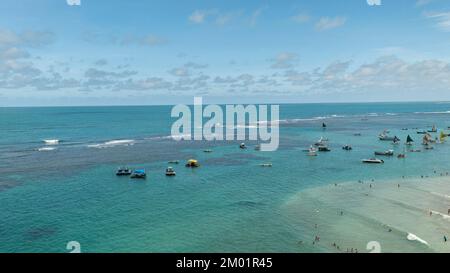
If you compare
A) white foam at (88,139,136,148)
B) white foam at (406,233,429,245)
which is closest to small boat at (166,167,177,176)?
white foam at (406,233,429,245)

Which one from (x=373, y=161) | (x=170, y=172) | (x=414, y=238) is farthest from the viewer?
(x=373, y=161)

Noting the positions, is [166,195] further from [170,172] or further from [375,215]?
[375,215]

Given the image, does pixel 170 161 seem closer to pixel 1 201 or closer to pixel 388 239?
pixel 1 201

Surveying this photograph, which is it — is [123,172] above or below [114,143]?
below

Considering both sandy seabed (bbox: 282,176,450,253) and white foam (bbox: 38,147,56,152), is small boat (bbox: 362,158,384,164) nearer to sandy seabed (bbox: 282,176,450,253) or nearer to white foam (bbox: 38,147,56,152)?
sandy seabed (bbox: 282,176,450,253)

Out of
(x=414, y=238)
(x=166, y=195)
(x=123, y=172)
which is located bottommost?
(x=414, y=238)

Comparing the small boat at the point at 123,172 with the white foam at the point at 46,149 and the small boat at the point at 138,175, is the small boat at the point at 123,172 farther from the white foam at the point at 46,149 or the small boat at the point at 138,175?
the white foam at the point at 46,149

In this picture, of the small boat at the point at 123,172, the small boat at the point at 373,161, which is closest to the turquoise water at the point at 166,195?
the small boat at the point at 123,172

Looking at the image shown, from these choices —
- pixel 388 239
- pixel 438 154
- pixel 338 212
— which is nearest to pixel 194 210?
pixel 338 212

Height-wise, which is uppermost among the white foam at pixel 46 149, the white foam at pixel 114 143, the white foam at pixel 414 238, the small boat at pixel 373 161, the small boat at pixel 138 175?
the white foam at pixel 114 143

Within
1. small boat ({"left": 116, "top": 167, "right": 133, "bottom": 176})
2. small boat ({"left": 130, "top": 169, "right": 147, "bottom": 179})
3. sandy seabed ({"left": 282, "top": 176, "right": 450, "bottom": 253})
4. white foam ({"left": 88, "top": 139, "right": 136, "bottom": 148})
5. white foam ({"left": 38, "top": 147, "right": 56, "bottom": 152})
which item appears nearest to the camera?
sandy seabed ({"left": 282, "top": 176, "right": 450, "bottom": 253})

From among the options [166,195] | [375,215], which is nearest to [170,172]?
[166,195]
